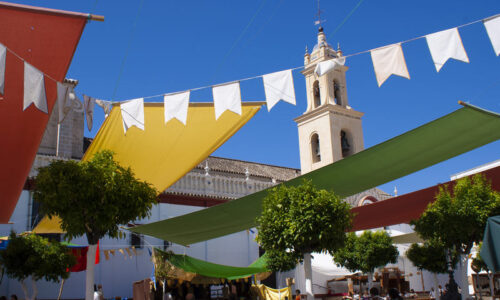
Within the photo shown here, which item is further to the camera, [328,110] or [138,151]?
[328,110]

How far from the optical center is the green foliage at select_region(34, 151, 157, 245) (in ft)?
23.7

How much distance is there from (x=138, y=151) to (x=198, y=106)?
1.54 metres

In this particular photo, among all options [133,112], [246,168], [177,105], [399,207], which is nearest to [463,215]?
[399,207]

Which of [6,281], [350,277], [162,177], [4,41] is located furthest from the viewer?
[350,277]

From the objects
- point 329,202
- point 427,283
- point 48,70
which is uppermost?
point 48,70

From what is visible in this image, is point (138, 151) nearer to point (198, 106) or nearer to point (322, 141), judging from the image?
point (198, 106)

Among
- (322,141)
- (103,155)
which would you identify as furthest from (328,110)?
(103,155)

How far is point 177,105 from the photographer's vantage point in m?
7.16

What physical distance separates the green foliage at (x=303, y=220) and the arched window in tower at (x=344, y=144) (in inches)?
617

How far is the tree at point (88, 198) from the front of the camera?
23.7 ft

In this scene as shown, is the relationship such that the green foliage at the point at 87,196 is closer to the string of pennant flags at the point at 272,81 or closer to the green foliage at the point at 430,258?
the string of pennant flags at the point at 272,81

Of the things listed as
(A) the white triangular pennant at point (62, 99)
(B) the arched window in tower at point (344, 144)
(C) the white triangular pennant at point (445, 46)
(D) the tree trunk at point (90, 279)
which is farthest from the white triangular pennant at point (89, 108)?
(B) the arched window in tower at point (344, 144)

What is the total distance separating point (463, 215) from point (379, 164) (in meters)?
1.76

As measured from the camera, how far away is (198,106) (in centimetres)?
910
